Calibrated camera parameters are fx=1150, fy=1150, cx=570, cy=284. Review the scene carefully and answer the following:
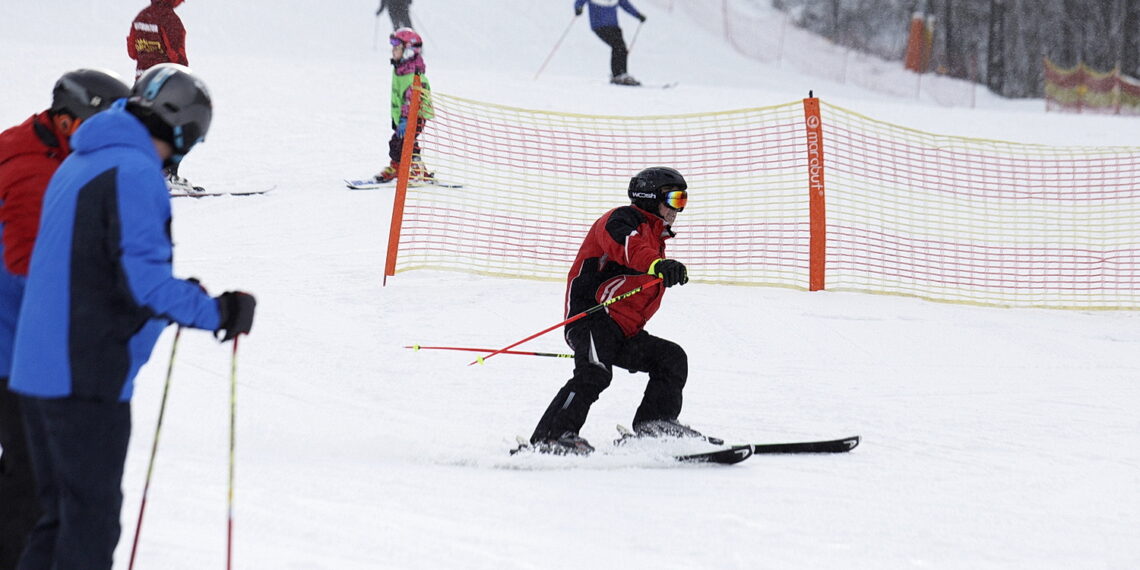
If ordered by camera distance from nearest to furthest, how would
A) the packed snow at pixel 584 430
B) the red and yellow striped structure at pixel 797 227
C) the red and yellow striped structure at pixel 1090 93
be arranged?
1. the packed snow at pixel 584 430
2. the red and yellow striped structure at pixel 797 227
3. the red and yellow striped structure at pixel 1090 93

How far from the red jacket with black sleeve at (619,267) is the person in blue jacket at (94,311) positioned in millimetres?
2586

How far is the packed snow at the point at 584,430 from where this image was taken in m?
4.13

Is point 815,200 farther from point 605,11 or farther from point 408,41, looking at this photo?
point 605,11

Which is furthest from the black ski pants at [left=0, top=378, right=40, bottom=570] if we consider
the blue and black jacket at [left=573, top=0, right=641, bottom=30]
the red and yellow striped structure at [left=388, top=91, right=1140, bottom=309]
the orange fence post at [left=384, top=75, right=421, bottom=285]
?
the blue and black jacket at [left=573, top=0, right=641, bottom=30]

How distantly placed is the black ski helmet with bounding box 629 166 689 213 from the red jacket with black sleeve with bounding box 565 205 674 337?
4cm

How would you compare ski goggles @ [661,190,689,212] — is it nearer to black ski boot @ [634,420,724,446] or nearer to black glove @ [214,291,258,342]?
black ski boot @ [634,420,724,446]

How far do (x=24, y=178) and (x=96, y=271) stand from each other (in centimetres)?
79

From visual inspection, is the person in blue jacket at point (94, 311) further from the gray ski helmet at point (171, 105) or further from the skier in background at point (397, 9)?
the skier in background at point (397, 9)

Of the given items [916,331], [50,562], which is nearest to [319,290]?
[916,331]

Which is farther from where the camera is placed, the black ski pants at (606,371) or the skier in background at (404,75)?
the skier in background at (404,75)

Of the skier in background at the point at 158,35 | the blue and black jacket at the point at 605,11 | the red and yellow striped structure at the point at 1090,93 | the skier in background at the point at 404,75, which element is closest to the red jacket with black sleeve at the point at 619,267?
the skier in background at the point at 404,75

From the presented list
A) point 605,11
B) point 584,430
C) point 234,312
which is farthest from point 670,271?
point 605,11

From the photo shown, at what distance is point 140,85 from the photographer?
9.68 ft

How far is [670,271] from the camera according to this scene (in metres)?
4.92
